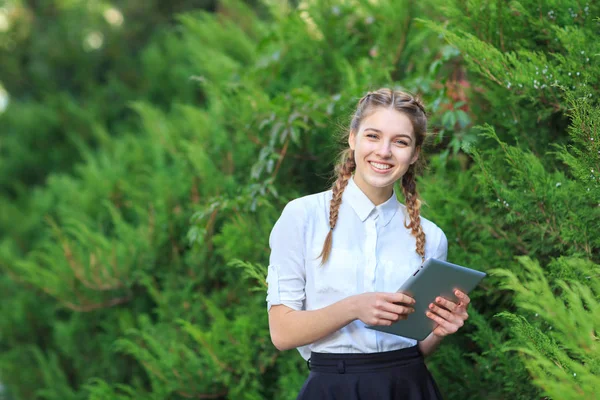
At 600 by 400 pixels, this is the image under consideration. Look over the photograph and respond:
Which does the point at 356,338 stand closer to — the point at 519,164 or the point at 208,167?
the point at 519,164

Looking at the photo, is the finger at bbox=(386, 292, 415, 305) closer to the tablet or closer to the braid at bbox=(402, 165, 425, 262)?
the tablet

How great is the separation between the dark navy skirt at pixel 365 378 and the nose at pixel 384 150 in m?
0.64

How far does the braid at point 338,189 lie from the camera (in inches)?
93.4

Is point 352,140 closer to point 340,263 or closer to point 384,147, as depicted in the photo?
point 384,147

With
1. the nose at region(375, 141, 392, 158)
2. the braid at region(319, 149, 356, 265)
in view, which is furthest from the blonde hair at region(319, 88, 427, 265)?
the nose at region(375, 141, 392, 158)

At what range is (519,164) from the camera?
276cm

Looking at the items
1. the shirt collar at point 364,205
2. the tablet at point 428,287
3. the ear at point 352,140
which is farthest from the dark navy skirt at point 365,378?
the ear at point 352,140

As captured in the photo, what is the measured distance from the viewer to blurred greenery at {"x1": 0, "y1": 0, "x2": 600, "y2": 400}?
9.00 ft

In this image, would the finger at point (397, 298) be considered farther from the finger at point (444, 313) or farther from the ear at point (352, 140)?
→ the ear at point (352, 140)

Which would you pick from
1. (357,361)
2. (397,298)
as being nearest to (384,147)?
(397,298)

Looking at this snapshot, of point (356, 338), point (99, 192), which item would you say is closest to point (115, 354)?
point (99, 192)

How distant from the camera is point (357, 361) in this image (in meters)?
2.37

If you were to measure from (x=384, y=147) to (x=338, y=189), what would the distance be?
0.75 feet

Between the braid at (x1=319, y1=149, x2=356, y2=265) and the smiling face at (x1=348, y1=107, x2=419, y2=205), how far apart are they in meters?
0.10
